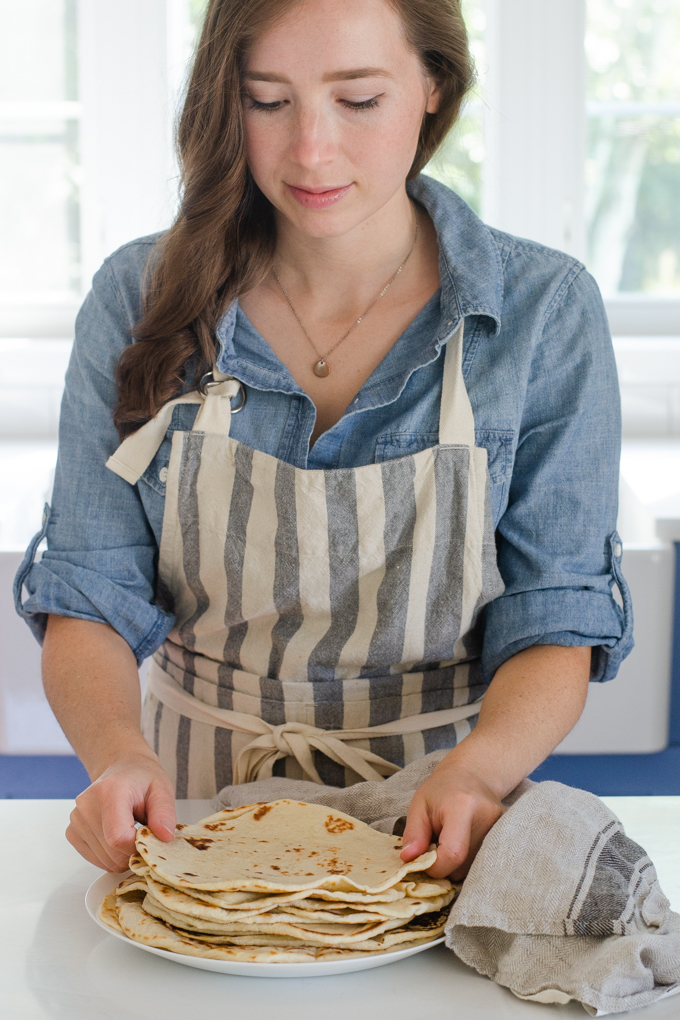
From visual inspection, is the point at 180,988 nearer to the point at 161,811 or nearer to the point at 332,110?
the point at 161,811

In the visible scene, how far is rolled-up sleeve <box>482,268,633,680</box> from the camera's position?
113cm

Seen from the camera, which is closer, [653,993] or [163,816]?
[653,993]

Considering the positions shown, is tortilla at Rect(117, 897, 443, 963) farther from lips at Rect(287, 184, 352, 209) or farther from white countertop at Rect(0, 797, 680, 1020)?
lips at Rect(287, 184, 352, 209)

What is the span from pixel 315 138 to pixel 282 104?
0.07 meters

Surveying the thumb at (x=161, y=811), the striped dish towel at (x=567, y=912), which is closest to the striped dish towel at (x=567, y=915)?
the striped dish towel at (x=567, y=912)

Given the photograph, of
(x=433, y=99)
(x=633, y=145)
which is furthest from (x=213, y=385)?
(x=633, y=145)

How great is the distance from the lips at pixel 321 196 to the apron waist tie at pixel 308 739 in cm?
55

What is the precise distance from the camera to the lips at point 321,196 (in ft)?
3.61

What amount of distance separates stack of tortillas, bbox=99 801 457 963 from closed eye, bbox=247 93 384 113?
27.5 inches

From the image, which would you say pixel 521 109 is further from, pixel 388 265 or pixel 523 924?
pixel 523 924

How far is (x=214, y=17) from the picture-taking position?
3.68 ft

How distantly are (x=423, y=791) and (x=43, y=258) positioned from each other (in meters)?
2.31

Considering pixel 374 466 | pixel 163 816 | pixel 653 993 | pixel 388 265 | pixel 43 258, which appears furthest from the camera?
pixel 43 258

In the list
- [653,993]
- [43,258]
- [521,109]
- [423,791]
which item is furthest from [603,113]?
[653,993]
